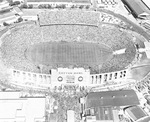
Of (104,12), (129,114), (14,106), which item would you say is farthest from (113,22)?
(14,106)

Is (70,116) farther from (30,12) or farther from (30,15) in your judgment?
(30,12)

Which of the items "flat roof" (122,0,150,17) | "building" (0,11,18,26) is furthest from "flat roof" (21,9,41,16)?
"flat roof" (122,0,150,17)

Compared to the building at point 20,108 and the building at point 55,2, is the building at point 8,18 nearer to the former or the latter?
the building at point 55,2

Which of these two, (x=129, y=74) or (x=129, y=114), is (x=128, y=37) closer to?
(x=129, y=74)

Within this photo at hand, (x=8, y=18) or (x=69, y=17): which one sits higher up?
(x=8, y=18)

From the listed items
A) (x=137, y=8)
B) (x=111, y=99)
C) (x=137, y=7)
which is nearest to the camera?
(x=111, y=99)

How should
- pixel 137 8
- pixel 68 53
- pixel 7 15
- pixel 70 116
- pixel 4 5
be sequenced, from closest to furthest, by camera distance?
1. pixel 70 116
2. pixel 68 53
3. pixel 7 15
4. pixel 137 8
5. pixel 4 5

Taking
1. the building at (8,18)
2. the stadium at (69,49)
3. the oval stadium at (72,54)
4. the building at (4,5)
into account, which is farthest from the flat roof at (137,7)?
the building at (4,5)

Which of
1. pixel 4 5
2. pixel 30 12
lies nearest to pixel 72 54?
pixel 30 12
